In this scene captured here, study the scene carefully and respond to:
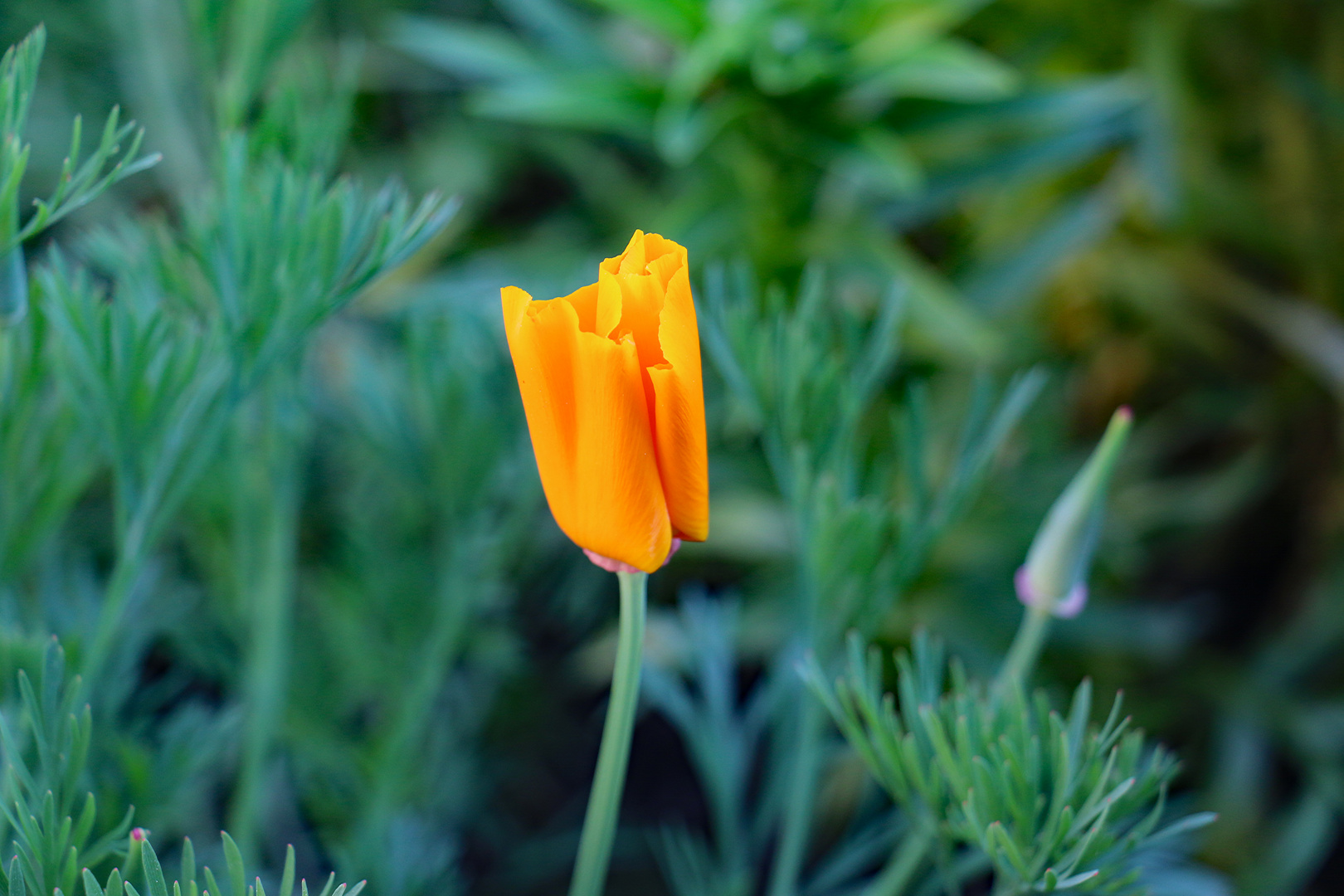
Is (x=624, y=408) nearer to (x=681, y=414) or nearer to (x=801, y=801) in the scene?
(x=681, y=414)

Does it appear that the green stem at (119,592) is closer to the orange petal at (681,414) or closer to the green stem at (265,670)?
the green stem at (265,670)

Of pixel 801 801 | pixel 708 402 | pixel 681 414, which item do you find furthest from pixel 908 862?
pixel 708 402

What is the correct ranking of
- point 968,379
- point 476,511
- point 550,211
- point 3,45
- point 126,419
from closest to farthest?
point 126,419 < point 476,511 < point 3,45 < point 968,379 < point 550,211

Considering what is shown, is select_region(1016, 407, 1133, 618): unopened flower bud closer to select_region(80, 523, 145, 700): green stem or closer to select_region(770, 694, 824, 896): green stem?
select_region(770, 694, 824, 896): green stem

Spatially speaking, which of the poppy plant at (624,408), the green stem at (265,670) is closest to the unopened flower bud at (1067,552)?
the poppy plant at (624,408)

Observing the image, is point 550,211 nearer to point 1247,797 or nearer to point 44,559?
point 44,559

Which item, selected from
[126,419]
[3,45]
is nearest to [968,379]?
[126,419]

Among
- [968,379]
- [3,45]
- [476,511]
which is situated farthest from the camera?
[968,379]
